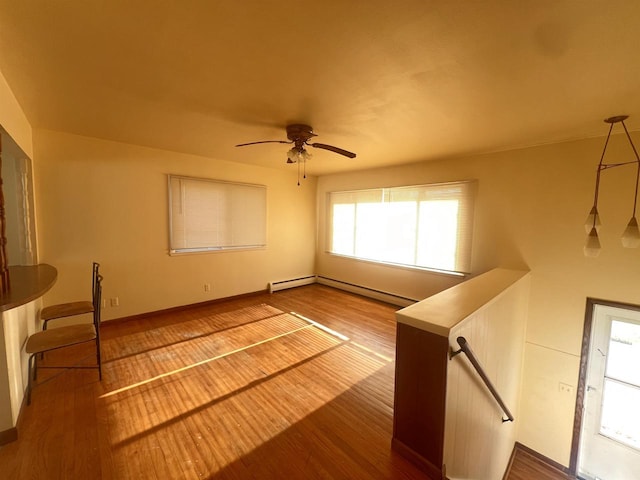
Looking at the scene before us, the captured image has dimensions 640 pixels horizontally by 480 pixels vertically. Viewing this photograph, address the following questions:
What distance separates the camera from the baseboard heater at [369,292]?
4613mm

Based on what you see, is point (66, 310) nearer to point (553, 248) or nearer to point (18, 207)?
point (18, 207)

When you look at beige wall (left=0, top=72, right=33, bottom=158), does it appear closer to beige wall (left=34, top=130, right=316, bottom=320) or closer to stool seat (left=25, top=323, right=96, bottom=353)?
beige wall (left=34, top=130, right=316, bottom=320)

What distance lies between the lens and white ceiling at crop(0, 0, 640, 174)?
3.94ft

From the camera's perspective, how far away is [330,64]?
5.31 feet

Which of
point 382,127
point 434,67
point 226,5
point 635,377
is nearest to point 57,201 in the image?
point 226,5

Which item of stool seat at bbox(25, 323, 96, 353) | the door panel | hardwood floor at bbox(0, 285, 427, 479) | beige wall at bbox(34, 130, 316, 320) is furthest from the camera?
beige wall at bbox(34, 130, 316, 320)

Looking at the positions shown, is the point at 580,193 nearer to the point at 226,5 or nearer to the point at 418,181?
the point at 418,181

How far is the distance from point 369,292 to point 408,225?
1555 millimetres

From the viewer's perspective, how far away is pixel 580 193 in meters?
2.85

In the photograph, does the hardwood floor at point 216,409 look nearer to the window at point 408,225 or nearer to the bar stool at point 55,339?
the bar stool at point 55,339

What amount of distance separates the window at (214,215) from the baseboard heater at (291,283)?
3.00ft

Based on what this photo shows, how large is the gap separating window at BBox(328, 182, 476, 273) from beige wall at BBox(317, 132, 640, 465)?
0.25 metres

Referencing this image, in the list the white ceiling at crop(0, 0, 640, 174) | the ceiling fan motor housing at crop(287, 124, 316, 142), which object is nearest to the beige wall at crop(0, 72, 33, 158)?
the white ceiling at crop(0, 0, 640, 174)

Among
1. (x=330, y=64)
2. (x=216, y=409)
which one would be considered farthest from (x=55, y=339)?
(x=330, y=64)
